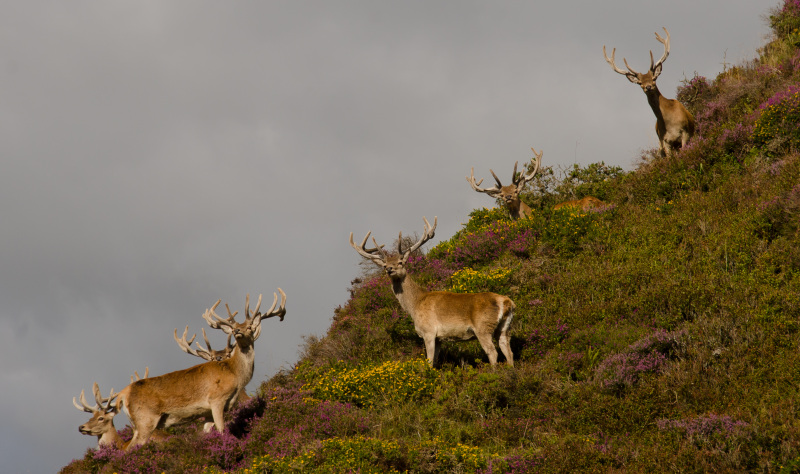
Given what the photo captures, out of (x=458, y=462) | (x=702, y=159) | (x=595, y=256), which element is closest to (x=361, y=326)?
(x=595, y=256)

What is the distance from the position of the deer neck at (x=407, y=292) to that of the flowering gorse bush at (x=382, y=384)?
1071 millimetres

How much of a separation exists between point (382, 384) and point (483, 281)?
380cm

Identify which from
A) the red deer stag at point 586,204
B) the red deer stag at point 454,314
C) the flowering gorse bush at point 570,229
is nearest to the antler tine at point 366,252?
the red deer stag at point 454,314

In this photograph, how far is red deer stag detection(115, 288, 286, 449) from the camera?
472 inches

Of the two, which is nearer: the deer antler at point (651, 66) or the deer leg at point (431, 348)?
the deer leg at point (431, 348)

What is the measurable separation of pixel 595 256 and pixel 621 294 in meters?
2.34

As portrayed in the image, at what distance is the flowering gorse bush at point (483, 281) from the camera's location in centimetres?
1493

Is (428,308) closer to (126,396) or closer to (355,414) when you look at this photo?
(355,414)

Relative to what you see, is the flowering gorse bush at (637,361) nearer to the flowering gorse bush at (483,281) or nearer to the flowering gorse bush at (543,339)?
the flowering gorse bush at (543,339)

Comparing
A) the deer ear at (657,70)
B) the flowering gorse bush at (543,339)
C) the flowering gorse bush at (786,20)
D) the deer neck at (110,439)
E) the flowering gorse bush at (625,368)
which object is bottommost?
the flowering gorse bush at (625,368)

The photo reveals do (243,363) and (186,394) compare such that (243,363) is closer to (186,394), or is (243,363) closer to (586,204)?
(186,394)

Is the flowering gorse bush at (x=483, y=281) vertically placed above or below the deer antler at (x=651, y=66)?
below

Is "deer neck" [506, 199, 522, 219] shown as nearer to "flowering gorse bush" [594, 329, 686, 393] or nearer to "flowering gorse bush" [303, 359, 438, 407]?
"flowering gorse bush" [303, 359, 438, 407]

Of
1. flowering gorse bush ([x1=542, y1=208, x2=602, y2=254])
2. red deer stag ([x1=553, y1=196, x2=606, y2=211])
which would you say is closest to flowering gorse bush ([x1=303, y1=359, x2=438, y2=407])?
flowering gorse bush ([x1=542, y1=208, x2=602, y2=254])
